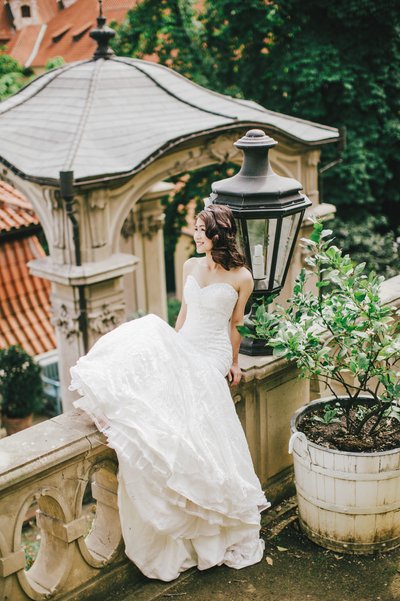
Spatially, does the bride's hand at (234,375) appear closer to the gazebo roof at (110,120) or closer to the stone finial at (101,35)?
the gazebo roof at (110,120)

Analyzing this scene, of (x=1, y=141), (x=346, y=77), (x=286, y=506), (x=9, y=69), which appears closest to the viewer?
(x=286, y=506)

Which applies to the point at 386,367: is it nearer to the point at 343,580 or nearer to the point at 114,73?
the point at 343,580

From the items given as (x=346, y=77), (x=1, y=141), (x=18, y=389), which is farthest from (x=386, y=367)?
(x=346, y=77)

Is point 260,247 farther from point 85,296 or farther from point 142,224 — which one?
point 142,224

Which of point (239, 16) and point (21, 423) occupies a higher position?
point (239, 16)

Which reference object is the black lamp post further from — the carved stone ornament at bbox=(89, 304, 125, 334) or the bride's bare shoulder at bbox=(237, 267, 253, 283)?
the carved stone ornament at bbox=(89, 304, 125, 334)

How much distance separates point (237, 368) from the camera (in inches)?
144

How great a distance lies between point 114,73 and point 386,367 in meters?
8.40

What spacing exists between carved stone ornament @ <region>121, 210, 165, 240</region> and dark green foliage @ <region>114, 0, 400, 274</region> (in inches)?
86.8

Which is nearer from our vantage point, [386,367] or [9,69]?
[386,367]

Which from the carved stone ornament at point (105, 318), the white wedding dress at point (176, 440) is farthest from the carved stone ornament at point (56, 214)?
the white wedding dress at point (176, 440)

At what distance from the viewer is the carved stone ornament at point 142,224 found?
12.5 meters

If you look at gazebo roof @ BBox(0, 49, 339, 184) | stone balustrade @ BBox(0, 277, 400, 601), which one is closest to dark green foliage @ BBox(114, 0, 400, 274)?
gazebo roof @ BBox(0, 49, 339, 184)

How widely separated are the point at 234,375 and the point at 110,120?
7.00 meters
